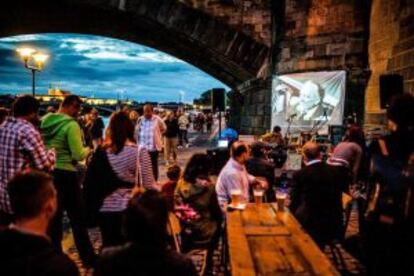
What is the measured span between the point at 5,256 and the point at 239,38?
16.4 m

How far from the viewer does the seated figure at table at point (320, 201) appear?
4.89 m

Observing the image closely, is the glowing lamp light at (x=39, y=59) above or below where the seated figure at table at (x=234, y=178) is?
above

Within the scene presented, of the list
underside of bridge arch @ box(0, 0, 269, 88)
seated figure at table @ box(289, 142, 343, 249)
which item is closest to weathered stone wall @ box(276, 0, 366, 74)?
underside of bridge arch @ box(0, 0, 269, 88)

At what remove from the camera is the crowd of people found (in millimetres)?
2396

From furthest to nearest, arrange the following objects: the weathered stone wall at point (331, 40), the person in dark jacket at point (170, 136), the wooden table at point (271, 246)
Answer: the person in dark jacket at point (170, 136), the weathered stone wall at point (331, 40), the wooden table at point (271, 246)

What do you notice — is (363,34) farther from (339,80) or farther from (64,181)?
(64,181)

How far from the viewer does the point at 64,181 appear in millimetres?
5316

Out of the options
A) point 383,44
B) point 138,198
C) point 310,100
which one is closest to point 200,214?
point 138,198

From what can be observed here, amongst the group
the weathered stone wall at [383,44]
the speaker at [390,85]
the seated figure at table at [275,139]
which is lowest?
the seated figure at table at [275,139]

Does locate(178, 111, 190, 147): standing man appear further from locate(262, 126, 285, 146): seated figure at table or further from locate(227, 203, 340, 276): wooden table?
locate(227, 203, 340, 276): wooden table

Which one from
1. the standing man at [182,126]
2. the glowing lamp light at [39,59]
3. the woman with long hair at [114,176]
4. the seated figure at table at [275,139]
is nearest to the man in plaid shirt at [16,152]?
the woman with long hair at [114,176]

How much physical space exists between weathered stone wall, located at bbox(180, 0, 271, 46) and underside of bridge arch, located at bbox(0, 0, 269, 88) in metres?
0.23

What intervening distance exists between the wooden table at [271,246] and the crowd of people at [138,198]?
0.85 feet

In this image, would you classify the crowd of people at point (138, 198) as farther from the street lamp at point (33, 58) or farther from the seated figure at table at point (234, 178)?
the street lamp at point (33, 58)
